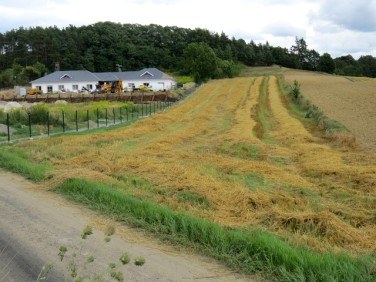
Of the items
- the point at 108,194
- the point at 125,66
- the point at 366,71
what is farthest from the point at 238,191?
the point at 366,71

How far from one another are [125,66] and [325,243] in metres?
117

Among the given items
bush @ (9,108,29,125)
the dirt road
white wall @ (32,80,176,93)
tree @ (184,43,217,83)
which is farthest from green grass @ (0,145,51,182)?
tree @ (184,43,217,83)

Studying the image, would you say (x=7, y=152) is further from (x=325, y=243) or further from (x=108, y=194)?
(x=325, y=243)

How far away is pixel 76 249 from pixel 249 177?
624 cm

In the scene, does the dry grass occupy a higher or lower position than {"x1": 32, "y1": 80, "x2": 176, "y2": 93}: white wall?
lower

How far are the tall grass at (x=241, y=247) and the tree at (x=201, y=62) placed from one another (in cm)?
8127

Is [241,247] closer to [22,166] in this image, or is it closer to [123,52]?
[22,166]

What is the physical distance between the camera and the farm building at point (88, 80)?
288 ft

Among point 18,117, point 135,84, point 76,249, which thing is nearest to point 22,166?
point 76,249

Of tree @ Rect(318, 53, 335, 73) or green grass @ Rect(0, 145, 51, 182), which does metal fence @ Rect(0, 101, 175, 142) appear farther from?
tree @ Rect(318, 53, 335, 73)

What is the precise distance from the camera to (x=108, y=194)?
31.8ft

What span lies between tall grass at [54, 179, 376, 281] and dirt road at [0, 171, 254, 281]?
0.28 m

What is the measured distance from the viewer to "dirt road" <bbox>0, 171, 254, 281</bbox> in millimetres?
5914

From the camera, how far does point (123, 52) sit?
408 feet
